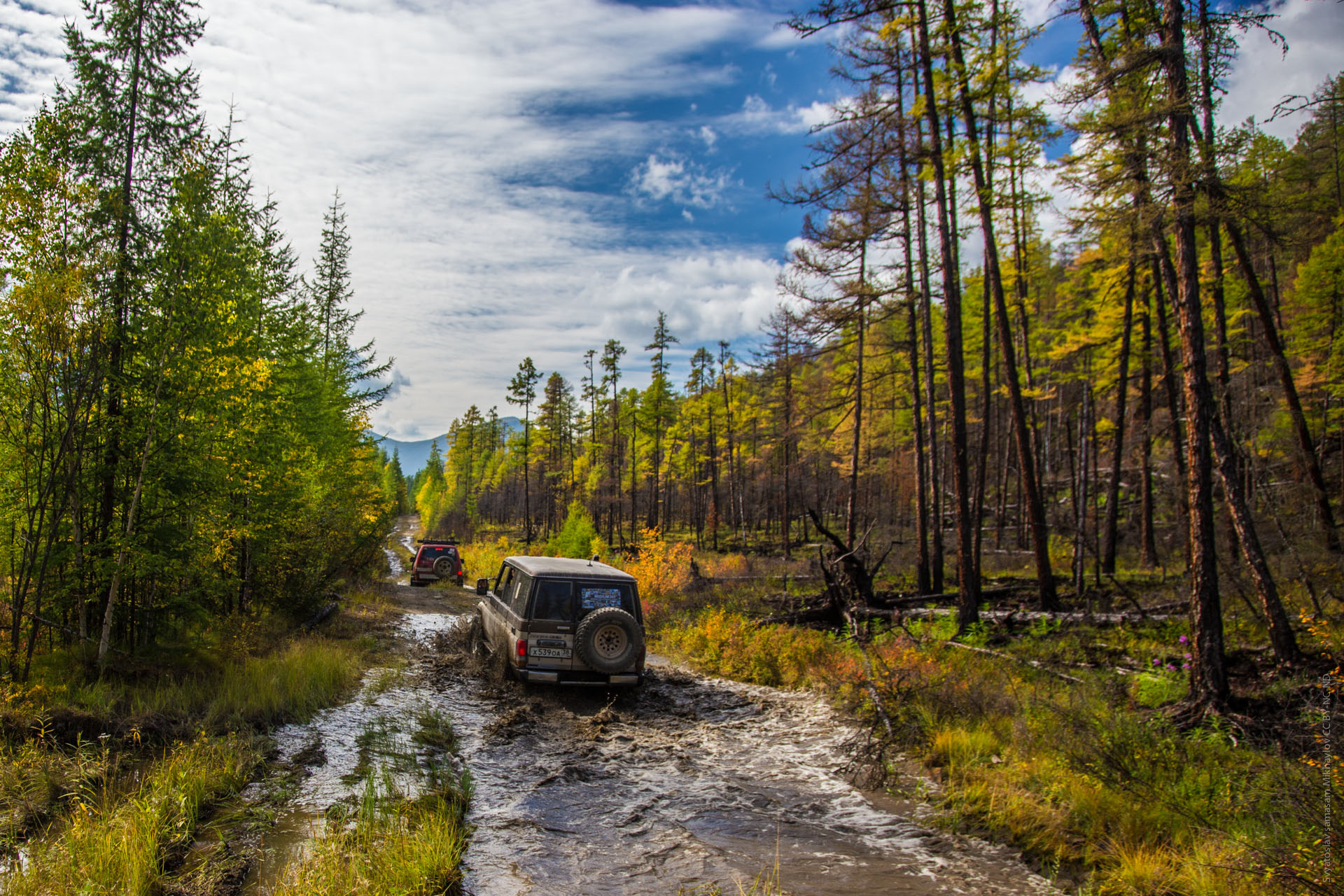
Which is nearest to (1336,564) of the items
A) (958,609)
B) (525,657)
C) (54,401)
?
(958,609)

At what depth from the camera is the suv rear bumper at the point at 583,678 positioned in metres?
8.90

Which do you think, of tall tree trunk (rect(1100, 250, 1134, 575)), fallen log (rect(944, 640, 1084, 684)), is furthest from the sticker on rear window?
tall tree trunk (rect(1100, 250, 1134, 575))

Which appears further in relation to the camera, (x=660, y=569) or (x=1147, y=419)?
(x=660, y=569)

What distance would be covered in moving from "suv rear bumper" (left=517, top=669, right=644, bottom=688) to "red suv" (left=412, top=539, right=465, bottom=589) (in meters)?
20.8

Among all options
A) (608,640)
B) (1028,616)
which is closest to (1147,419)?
(1028,616)

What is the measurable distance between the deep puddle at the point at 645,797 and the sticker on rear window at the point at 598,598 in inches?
55.3

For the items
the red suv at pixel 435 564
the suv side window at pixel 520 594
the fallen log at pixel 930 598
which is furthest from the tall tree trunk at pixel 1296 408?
the red suv at pixel 435 564

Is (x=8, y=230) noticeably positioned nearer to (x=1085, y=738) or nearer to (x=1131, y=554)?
(x=1085, y=738)

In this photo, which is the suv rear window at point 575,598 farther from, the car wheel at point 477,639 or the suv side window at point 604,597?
the car wheel at point 477,639

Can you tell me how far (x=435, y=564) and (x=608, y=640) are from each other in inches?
857

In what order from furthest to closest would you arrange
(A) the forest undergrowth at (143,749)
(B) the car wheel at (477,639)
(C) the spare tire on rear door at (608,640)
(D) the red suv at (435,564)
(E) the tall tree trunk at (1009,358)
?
1. (D) the red suv at (435,564)
2. (E) the tall tree trunk at (1009,358)
3. (B) the car wheel at (477,639)
4. (C) the spare tire on rear door at (608,640)
5. (A) the forest undergrowth at (143,749)

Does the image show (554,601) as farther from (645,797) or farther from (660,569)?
(660,569)

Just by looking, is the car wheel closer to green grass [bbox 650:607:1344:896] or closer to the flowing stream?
the flowing stream

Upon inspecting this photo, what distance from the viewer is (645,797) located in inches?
238
